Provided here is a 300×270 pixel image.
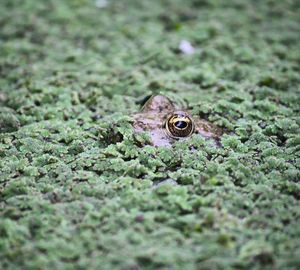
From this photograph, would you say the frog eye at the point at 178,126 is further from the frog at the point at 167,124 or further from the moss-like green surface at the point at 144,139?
the moss-like green surface at the point at 144,139

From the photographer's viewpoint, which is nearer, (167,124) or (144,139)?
(144,139)

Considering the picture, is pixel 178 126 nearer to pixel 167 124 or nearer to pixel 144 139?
pixel 167 124

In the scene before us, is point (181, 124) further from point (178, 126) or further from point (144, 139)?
point (144, 139)

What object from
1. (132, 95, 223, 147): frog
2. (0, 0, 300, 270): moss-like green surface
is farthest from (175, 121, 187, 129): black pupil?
(0, 0, 300, 270): moss-like green surface

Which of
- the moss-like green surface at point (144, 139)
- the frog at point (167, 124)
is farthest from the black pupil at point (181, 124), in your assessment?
the moss-like green surface at point (144, 139)

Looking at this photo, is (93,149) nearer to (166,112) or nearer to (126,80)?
(166,112)

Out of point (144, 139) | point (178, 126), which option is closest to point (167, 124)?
point (178, 126)

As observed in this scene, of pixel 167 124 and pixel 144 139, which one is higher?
pixel 167 124
